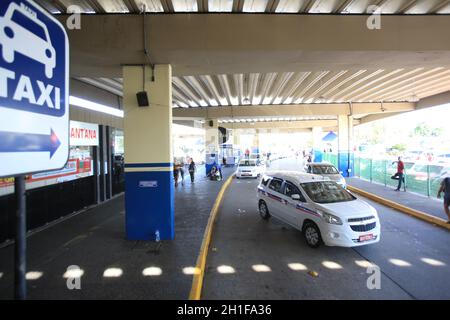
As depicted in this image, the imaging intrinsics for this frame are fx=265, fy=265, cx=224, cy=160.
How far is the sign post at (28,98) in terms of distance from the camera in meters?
1.28

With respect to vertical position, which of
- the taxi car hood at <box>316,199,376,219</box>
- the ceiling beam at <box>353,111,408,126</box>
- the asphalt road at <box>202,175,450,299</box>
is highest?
the ceiling beam at <box>353,111,408,126</box>

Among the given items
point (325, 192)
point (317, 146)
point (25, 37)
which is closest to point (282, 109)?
point (325, 192)

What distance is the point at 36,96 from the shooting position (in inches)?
56.7

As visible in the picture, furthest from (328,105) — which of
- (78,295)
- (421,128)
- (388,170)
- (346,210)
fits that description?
(421,128)

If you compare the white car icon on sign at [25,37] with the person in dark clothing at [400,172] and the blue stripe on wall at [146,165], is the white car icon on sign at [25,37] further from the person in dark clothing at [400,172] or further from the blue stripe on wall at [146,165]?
the person in dark clothing at [400,172]

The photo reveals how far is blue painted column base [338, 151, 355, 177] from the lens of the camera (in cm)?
1997

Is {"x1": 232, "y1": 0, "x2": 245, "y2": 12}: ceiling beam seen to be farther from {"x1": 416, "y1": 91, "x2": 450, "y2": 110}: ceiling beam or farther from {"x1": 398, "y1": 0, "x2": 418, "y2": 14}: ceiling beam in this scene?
{"x1": 416, "y1": 91, "x2": 450, "y2": 110}: ceiling beam

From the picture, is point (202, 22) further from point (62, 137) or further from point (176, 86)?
point (176, 86)

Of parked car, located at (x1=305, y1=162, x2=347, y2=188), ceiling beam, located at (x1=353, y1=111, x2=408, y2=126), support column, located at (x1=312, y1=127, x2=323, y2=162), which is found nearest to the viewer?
parked car, located at (x1=305, y1=162, x2=347, y2=188)

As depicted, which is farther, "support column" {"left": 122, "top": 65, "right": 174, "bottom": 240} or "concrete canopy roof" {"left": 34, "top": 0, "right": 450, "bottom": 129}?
"support column" {"left": 122, "top": 65, "right": 174, "bottom": 240}

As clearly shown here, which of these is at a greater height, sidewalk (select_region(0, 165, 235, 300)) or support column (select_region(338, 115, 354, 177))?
support column (select_region(338, 115, 354, 177))

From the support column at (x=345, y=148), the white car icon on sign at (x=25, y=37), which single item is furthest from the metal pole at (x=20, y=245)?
the support column at (x=345, y=148)

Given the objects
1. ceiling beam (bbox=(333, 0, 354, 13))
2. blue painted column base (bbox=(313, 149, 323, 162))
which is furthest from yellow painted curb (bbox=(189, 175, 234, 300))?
blue painted column base (bbox=(313, 149, 323, 162))

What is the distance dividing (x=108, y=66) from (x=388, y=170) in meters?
14.3
